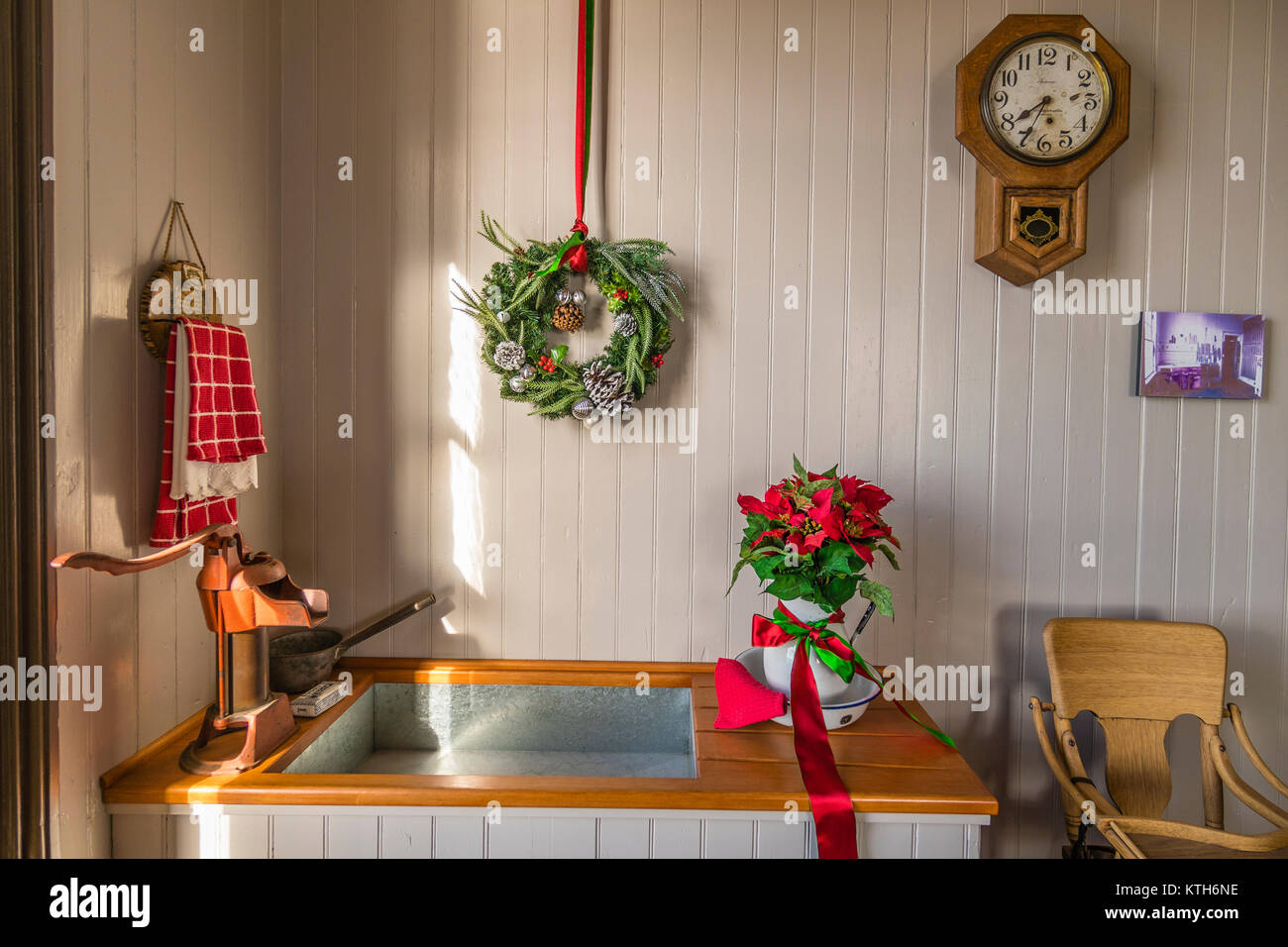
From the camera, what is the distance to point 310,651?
1.74 m

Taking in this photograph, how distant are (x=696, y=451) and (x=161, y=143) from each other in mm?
1260

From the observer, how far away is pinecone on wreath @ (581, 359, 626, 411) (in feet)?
5.45

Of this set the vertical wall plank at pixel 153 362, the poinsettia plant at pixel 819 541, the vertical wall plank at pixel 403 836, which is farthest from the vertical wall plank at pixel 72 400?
the poinsettia plant at pixel 819 541

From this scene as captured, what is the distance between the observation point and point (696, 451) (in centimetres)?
177

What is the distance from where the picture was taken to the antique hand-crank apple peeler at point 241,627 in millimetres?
1265

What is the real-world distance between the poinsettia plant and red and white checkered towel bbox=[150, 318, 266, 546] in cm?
101

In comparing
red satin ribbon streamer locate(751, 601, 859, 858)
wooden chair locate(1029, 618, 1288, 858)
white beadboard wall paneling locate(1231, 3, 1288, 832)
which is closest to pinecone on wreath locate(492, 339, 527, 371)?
→ red satin ribbon streamer locate(751, 601, 859, 858)

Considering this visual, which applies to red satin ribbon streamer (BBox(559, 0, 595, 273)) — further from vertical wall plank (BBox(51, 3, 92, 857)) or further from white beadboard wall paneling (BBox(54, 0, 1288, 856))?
vertical wall plank (BBox(51, 3, 92, 857))

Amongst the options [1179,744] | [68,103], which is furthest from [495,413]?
[1179,744]

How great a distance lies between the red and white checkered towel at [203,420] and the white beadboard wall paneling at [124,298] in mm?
48

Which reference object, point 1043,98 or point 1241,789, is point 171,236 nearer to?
point 1043,98
